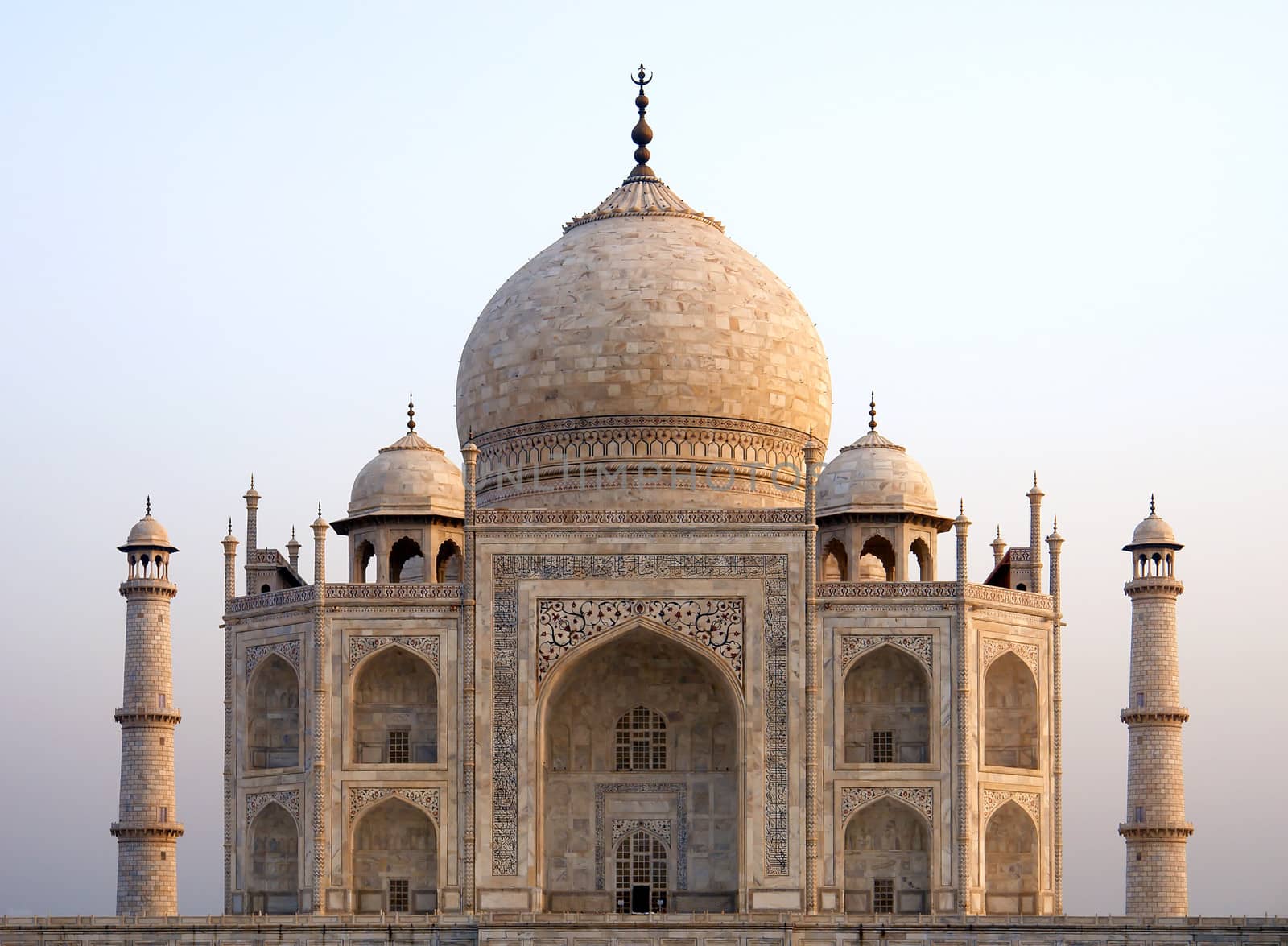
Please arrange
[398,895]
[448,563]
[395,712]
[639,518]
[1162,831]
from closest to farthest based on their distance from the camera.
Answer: [398,895], [639,518], [395,712], [448,563], [1162,831]

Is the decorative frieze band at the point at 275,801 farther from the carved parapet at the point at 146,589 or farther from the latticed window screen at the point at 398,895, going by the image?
the carved parapet at the point at 146,589

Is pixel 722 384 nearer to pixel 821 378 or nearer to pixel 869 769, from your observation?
pixel 821 378

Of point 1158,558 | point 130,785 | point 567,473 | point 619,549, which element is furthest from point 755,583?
point 130,785

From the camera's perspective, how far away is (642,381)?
28.7 metres

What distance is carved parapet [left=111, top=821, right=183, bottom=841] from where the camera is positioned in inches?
1231

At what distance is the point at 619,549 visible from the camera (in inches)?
1037

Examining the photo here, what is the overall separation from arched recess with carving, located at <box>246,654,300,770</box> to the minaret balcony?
15.1 ft

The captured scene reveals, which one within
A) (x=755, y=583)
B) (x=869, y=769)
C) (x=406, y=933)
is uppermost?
(x=755, y=583)

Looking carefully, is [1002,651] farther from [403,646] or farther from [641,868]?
[403,646]

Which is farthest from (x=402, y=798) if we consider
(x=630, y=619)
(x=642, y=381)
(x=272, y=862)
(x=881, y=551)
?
(x=881, y=551)

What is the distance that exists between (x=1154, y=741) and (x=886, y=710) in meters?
5.63

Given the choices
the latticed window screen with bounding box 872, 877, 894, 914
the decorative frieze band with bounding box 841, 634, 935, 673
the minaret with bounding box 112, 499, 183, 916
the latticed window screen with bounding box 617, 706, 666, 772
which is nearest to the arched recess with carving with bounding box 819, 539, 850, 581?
the decorative frieze band with bounding box 841, 634, 935, 673

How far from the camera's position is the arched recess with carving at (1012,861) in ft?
87.5

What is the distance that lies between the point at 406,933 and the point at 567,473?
6720mm
